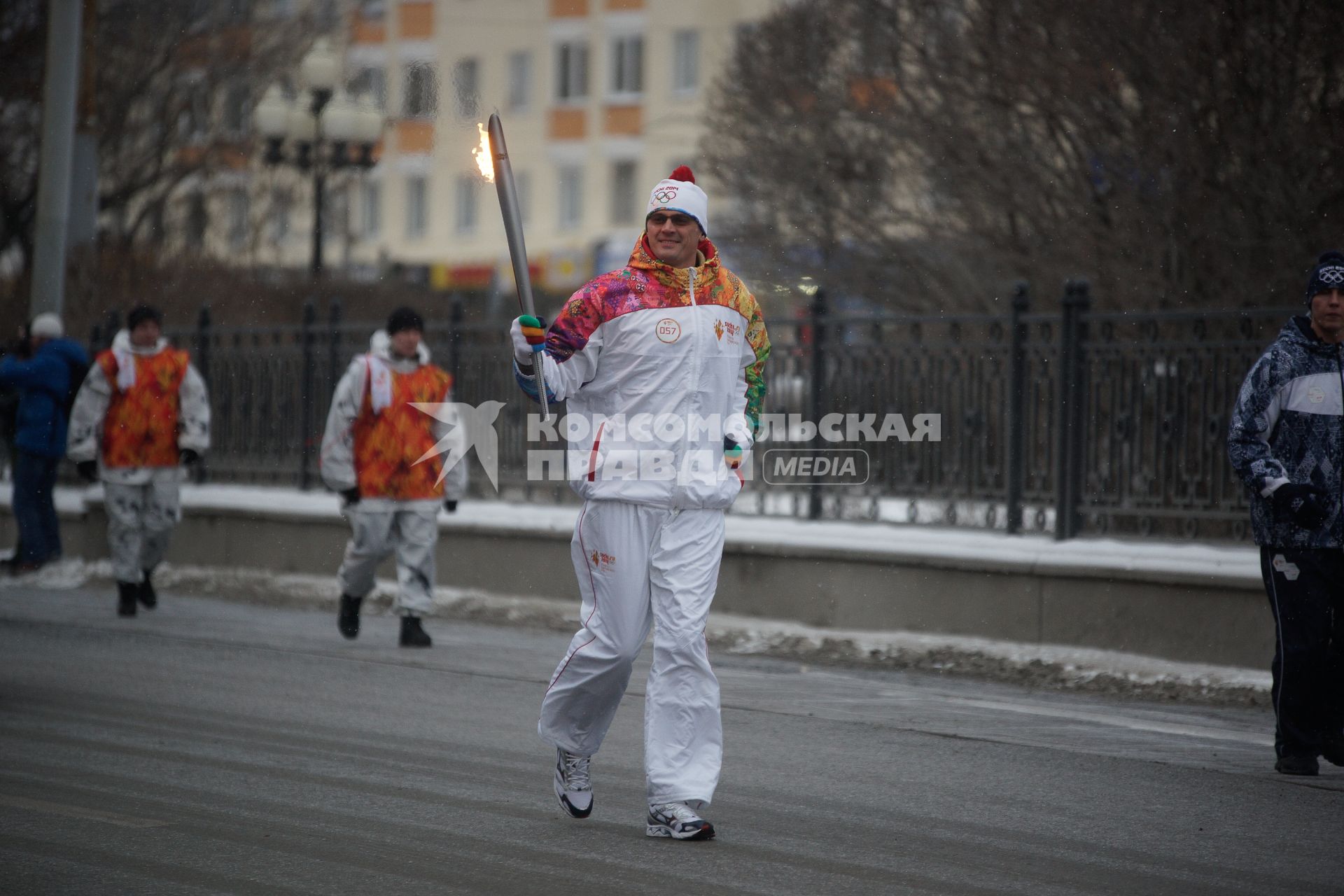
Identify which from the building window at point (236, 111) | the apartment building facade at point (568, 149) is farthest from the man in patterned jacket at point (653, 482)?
the apartment building facade at point (568, 149)

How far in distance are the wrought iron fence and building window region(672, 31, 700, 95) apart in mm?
29946

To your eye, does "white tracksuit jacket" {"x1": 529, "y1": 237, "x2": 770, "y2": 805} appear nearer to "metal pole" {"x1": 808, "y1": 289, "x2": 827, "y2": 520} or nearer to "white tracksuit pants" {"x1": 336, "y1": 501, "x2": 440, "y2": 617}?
"white tracksuit pants" {"x1": 336, "y1": 501, "x2": 440, "y2": 617}

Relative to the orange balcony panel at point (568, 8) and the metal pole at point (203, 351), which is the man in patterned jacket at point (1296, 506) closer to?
the metal pole at point (203, 351)

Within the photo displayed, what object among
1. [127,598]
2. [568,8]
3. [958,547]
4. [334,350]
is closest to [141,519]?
[127,598]

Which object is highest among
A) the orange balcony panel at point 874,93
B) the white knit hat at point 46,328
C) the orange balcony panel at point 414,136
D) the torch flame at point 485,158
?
the orange balcony panel at point 874,93

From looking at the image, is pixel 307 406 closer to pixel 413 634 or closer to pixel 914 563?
pixel 413 634

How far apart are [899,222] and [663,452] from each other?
12.2 m

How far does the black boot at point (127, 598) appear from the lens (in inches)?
517

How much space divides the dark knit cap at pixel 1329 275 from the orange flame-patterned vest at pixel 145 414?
8154 millimetres

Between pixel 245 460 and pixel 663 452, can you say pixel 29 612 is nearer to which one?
pixel 245 460

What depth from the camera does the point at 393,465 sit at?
1170cm

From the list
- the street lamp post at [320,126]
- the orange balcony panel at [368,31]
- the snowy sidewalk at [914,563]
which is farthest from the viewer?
the orange balcony panel at [368,31]

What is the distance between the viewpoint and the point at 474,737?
8.27 meters

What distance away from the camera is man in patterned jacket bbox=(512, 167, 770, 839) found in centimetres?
630
